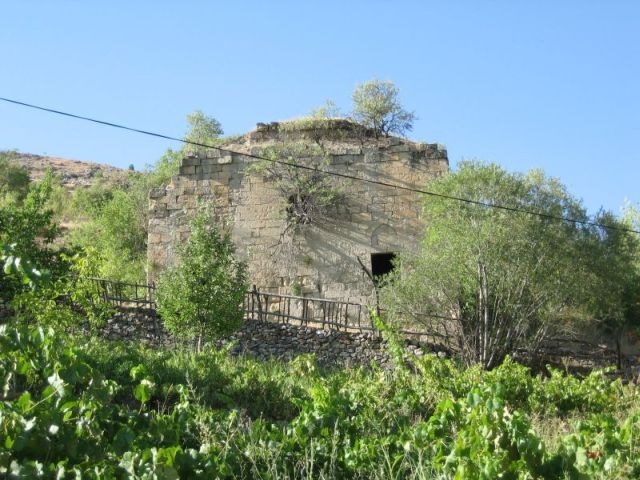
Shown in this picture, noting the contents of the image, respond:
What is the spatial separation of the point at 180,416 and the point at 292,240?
1341 cm

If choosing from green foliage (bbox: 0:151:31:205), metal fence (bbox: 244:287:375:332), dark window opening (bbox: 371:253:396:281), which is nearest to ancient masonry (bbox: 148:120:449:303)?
dark window opening (bbox: 371:253:396:281)

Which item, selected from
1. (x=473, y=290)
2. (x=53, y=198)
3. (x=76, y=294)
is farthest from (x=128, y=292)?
(x=53, y=198)

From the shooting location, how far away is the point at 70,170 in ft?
145

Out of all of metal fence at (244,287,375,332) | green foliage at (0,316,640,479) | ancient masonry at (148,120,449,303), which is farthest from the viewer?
ancient masonry at (148,120,449,303)

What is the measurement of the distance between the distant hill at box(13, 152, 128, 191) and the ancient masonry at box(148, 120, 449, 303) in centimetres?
2018

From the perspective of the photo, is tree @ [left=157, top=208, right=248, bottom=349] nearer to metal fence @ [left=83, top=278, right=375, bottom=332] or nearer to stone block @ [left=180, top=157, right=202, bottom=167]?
metal fence @ [left=83, top=278, right=375, bottom=332]

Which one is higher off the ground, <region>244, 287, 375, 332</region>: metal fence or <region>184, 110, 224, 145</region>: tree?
<region>184, 110, 224, 145</region>: tree

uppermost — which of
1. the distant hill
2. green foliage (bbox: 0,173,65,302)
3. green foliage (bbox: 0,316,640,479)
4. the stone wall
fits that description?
the distant hill

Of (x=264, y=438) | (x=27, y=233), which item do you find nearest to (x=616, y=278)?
(x=27, y=233)

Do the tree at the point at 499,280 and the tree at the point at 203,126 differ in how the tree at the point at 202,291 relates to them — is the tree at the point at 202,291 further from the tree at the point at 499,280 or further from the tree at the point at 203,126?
the tree at the point at 203,126

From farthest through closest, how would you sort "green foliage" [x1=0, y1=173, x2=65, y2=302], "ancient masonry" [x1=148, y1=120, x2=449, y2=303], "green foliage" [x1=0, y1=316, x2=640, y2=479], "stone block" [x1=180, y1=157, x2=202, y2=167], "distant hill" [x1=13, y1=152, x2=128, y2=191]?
"distant hill" [x1=13, y1=152, x2=128, y2=191] < "stone block" [x1=180, y1=157, x2=202, y2=167] < "ancient masonry" [x1=148, y1=120, x2=449, y2=303] < "green foliage" [x1=0, y1=173, x2=65, y2=302] < "green foliage" [x1=0, y1=316, x2=640, y2=479]

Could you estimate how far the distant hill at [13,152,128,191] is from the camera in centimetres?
4081

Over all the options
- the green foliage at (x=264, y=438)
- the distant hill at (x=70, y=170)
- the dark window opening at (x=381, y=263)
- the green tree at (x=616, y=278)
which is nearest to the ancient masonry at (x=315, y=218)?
the dark window opening at (x=381, y=263)

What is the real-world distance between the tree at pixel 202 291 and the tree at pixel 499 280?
318cm
